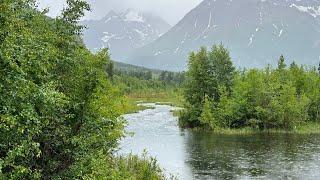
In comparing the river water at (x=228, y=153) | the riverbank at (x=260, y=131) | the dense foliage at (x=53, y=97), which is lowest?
the river water at (x=228, y=153)

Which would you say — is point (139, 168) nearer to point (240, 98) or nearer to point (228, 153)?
point (228, 153)

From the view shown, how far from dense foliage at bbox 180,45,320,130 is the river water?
28.8 feet

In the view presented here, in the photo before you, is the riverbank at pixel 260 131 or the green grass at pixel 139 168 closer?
the green grass at pixel 139 168

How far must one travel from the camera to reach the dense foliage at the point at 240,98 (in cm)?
9600

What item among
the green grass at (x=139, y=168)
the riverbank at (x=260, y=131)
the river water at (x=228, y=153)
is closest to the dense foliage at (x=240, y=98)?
the riverbank at (x=260, y=131)

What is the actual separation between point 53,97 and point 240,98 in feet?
270

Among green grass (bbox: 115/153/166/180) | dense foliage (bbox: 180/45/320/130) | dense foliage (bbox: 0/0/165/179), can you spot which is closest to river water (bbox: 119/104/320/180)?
green grass (bbox: 115/153/166/180)

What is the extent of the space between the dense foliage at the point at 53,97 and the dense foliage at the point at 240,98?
Answer: 63786mm

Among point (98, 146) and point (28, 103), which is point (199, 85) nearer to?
point (98, 146)

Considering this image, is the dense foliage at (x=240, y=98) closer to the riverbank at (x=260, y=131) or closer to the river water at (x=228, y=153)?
the riverbank at (x=260, y=131)

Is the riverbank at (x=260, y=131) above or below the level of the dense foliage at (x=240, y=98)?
below

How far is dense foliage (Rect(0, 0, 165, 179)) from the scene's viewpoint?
20016 millimetres

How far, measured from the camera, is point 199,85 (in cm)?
10588

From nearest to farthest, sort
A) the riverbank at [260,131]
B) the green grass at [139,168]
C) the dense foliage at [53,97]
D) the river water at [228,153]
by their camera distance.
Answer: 1. the dense foliage at [53,97]
2. the green grass at [139,168]
3. the river water at [228,153]
4. the riverbank at [260,131]
